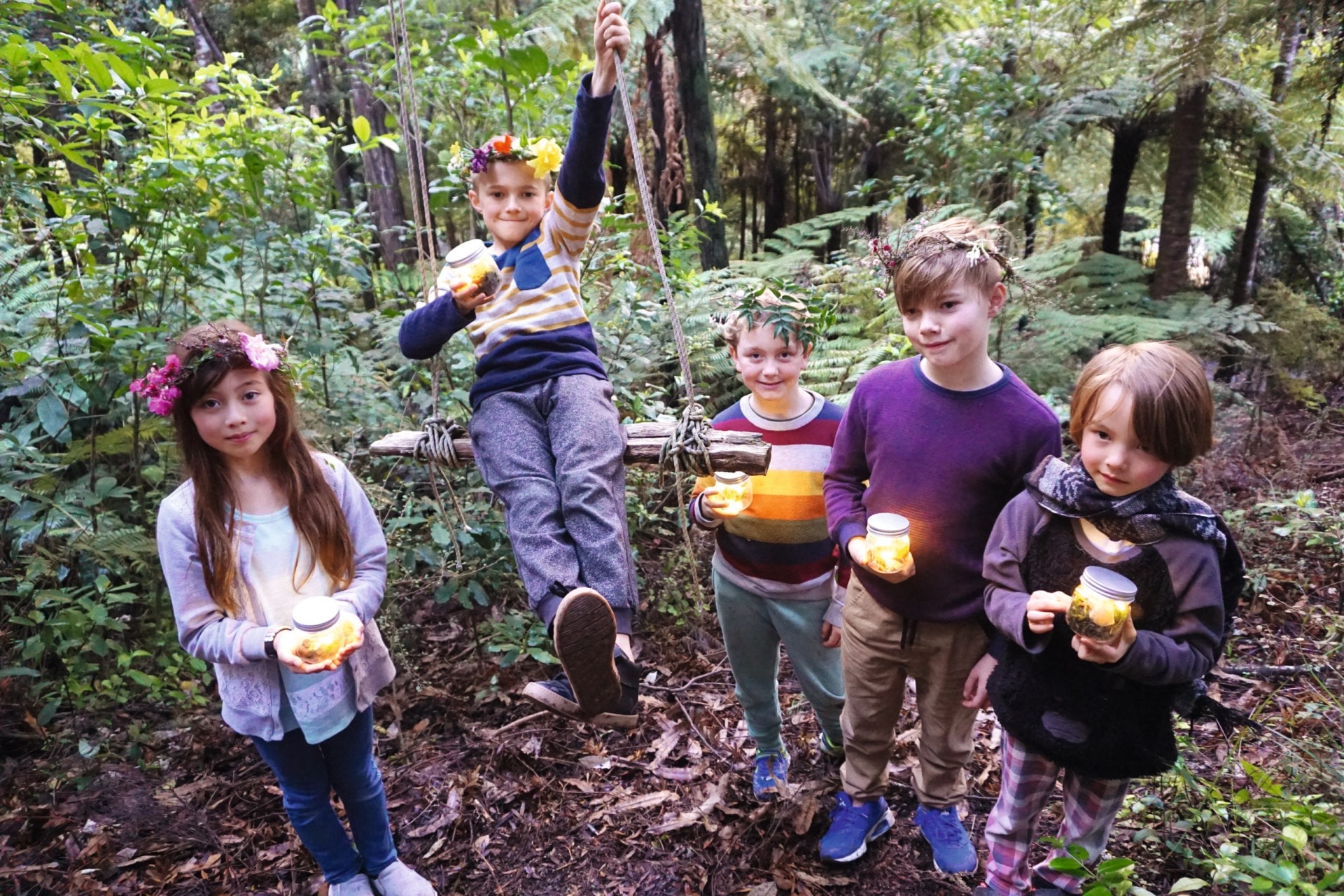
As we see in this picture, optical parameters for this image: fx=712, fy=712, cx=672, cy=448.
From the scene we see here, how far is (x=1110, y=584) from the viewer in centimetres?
158

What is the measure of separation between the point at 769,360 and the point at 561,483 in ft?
2.70

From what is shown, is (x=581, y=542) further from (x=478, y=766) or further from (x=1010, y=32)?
(x=1010, y=32)

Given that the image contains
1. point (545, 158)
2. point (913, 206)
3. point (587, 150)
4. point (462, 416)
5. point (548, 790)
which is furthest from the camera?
point (913, 206)

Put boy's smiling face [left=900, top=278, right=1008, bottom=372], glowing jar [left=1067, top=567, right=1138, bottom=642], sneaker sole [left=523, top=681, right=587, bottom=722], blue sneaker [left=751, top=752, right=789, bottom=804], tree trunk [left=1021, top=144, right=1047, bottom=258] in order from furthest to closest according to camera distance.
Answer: tree trunk [left=1021, top=144, right=1047, bottom=258] → blue sneaker [left=751, top=752, right=789, bottom=804] → sneaker sole [left=523, top=681, right=587, bottom=722] → boy's smiling face [left=900, top=278, right=1008, bottom=372] → glowing jar [left=1067, top=567, right=1138, bottom=642]

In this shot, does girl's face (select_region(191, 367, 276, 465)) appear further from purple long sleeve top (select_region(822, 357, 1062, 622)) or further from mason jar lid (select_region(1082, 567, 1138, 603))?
mason jar lid (select_region(1082, 567, 1138, 603))

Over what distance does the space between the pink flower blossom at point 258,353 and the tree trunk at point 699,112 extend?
3.91 m

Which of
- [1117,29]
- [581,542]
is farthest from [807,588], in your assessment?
[1117,29]

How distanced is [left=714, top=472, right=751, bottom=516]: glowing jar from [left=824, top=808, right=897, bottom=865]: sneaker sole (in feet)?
4.53

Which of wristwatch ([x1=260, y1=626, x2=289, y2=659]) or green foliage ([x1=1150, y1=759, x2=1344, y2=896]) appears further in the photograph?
wristwatch ([x1=260, y1=626, x2=289, y2=659])

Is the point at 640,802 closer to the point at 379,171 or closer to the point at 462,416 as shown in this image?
the point at 462,416

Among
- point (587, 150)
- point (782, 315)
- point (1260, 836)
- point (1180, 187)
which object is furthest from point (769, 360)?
point (1180, 187)

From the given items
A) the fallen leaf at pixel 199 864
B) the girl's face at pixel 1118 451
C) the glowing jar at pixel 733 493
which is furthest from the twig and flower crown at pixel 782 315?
the fallen leaf at pixel 199 864

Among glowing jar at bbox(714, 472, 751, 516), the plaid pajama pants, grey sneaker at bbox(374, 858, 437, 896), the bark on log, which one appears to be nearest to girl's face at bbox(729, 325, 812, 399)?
the bark on log

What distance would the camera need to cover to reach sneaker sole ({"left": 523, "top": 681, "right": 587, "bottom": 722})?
2172 mm
